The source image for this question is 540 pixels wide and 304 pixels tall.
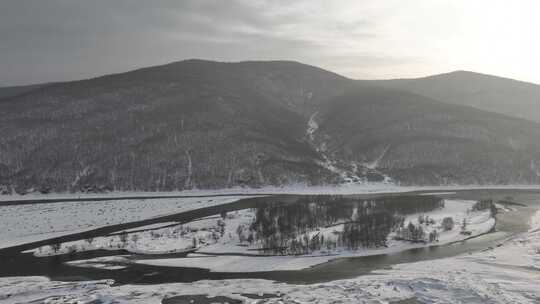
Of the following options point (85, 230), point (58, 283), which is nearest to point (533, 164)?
point (85, 230)

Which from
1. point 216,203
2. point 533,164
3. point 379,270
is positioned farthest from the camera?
point 533,164

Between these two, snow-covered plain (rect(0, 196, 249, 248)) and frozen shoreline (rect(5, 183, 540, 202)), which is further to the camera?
frozen shoreline (rect(5, 183, 540, 202))

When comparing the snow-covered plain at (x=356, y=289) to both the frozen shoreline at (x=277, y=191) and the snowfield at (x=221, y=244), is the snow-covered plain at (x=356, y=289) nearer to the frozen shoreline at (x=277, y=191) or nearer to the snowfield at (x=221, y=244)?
the snowfield at (x=221, y=244)

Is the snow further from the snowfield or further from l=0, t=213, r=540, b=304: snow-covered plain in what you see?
the snowfield

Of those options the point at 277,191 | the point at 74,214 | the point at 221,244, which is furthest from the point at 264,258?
the point at 277,191

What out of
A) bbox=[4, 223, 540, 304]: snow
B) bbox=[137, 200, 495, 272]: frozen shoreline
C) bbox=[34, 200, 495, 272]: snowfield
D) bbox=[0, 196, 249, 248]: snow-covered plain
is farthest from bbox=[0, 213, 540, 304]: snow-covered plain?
bbox=[0, 196, 249, 248]: snow-covered plain

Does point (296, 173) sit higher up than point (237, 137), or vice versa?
point (237, 137)

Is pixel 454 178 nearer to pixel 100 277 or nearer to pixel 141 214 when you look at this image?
pixel 141 214

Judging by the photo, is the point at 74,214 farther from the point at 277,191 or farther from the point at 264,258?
the point at 277,191
